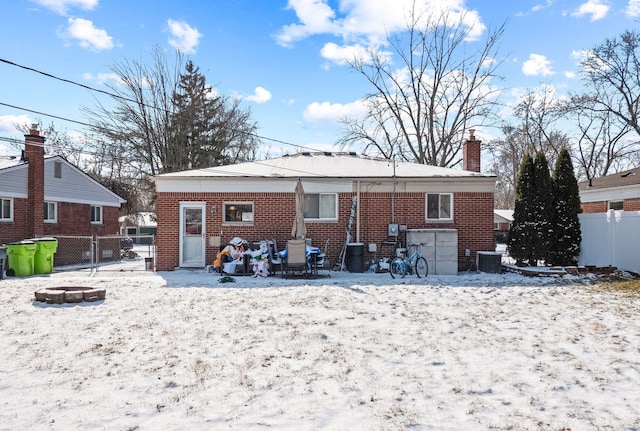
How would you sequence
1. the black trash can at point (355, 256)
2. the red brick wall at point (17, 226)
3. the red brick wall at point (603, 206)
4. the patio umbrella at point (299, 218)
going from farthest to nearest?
the red brick wall at point (603, 206), the red brick wall at point (17, 226), the black trash can at point (355, 256), the patio umbrella at point (299, 218)

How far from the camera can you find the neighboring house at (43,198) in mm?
16750

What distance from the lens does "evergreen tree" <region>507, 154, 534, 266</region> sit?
1361 centimetres

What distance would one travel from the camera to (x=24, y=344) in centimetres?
566

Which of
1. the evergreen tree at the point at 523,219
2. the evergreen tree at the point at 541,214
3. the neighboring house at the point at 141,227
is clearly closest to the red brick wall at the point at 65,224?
the neighboring house at the point at 141,227

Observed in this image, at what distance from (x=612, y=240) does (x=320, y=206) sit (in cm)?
916

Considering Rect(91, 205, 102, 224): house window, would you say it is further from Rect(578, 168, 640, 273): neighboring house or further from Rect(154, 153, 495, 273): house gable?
Rect(578, 168, 640, 273): neighboring house

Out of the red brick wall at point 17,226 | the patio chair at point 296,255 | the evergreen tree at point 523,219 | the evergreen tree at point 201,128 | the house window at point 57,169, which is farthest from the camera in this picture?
the evergreen tree at point 201,128

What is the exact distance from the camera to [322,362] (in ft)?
16.4

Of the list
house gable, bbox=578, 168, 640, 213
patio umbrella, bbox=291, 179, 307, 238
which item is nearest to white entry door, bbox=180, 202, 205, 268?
patio umbrella, bbox=291, 179, 307, 238

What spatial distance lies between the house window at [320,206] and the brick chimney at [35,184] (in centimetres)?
1183

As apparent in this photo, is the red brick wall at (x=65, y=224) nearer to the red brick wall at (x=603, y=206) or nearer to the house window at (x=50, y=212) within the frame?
the house window at (x=50, y=212)

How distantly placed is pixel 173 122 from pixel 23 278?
20271mm

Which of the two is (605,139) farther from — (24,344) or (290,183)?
(24,344)

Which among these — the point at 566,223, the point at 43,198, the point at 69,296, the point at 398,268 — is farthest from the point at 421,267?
the point at 43,198
